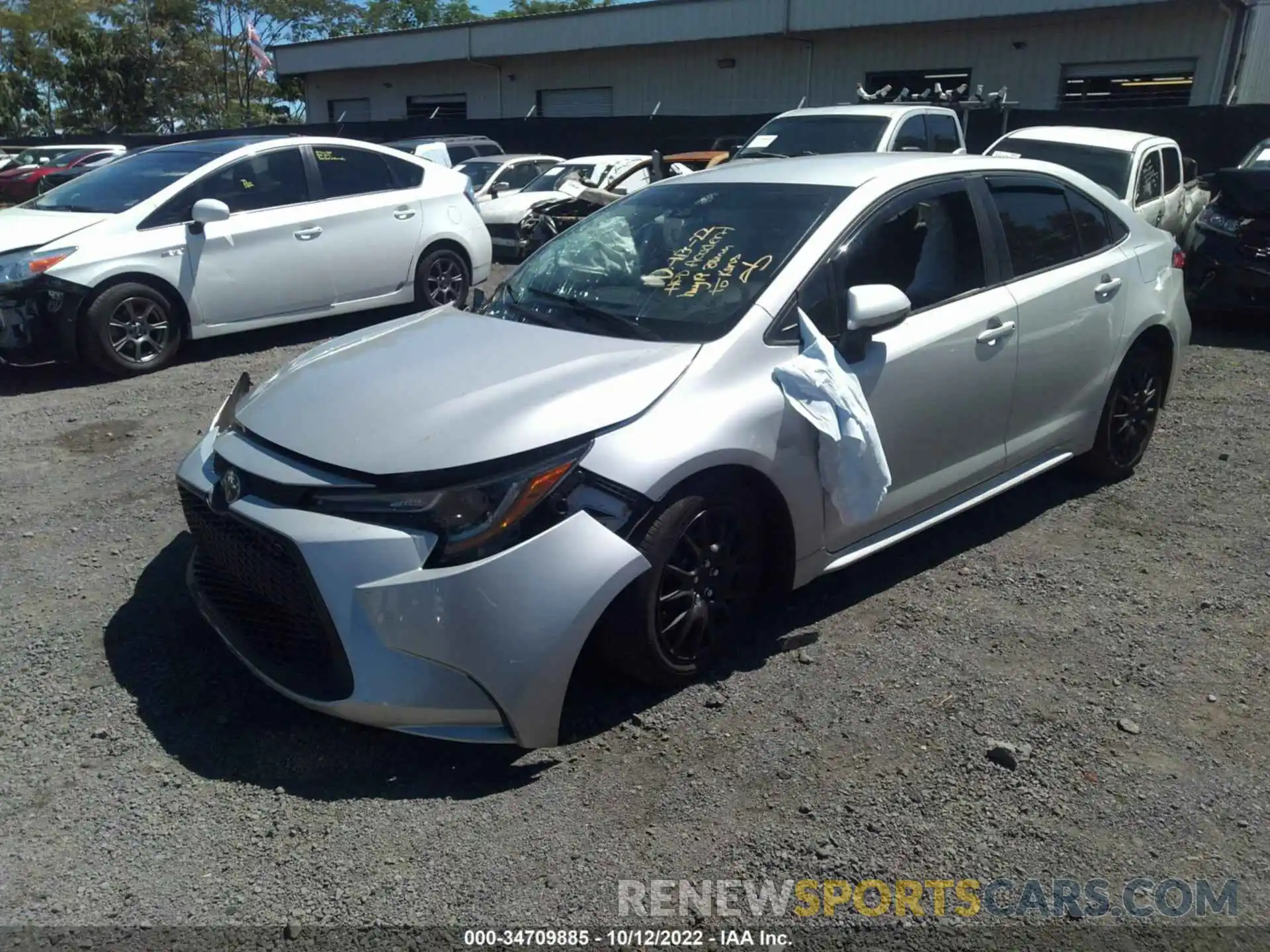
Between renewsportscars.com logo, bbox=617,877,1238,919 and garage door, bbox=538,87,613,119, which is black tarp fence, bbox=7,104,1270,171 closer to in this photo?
garage door, bbox=538,87,613,119

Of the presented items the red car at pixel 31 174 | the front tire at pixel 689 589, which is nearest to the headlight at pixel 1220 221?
the front tire at pixel 689 589

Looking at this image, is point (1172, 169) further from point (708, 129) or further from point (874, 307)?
point (708, 129)

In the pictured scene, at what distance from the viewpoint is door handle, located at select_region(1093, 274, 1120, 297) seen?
4.73m

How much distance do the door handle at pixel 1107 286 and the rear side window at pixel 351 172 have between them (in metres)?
6.05

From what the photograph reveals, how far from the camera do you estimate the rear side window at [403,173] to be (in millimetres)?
8992

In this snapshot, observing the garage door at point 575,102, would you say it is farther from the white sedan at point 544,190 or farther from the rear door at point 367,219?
the rear door at point 367,219

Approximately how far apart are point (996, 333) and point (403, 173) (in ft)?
20.9

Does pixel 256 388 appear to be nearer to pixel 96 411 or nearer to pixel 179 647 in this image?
pixel 179 647

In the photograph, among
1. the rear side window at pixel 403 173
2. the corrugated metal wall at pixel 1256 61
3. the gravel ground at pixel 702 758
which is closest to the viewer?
the gravel ground at pixel 702 758

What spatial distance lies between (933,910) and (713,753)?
0.81 metres

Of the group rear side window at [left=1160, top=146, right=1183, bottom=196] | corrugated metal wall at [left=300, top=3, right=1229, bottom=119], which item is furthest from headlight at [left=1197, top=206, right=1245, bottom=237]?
corrugated metal wall at [left=300, top=3, right=1229, bottom=119]

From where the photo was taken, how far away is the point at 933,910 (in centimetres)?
257

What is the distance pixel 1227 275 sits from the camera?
8867 mm

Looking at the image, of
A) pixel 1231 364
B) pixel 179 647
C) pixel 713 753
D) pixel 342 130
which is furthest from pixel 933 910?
pixel 342 130
